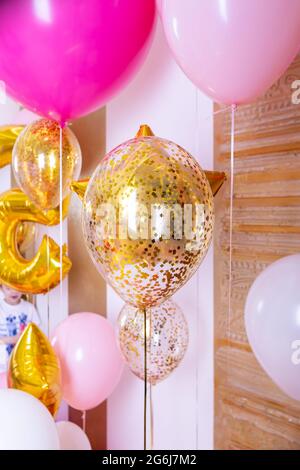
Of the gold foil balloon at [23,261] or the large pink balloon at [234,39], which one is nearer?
the large pink balloon at [234,39]

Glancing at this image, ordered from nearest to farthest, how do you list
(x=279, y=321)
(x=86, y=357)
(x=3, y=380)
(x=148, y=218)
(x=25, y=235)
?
(x=148, y=218) → (x=279, y=321) → (x=86, y=357) → (x=3, y=380) → (x=25, y=235)

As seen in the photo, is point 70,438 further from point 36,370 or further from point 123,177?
point 123,177

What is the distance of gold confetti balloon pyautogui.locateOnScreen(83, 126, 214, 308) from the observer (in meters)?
0.95

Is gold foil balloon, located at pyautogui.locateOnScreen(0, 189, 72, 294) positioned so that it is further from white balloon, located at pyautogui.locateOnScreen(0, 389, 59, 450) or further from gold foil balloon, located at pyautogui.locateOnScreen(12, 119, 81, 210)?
white balloon, located at pyautogui.locateOnScreen(0, 389, 59, 450)

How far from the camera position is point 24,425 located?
1.11 metres

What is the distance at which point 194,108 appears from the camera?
156 cm

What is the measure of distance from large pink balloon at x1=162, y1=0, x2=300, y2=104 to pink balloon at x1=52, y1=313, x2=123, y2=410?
775mm

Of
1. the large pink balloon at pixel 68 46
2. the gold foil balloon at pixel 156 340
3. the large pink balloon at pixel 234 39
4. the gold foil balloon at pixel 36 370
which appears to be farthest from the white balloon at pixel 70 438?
the large pink balloon at pixel 234 39

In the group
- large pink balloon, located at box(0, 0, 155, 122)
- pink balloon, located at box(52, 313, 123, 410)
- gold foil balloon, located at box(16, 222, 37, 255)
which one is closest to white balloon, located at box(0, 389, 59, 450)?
pink balloon, located at box(52, 313, 123, 410)

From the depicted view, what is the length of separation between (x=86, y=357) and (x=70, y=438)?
27 centimetres

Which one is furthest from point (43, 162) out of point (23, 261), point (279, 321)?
point (279, 321)

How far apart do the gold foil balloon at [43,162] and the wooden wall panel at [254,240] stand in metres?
0.44

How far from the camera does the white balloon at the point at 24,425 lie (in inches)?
42.9

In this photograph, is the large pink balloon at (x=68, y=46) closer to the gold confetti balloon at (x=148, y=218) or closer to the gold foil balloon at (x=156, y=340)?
the gold confetti balloon at (x=148, y=218)
